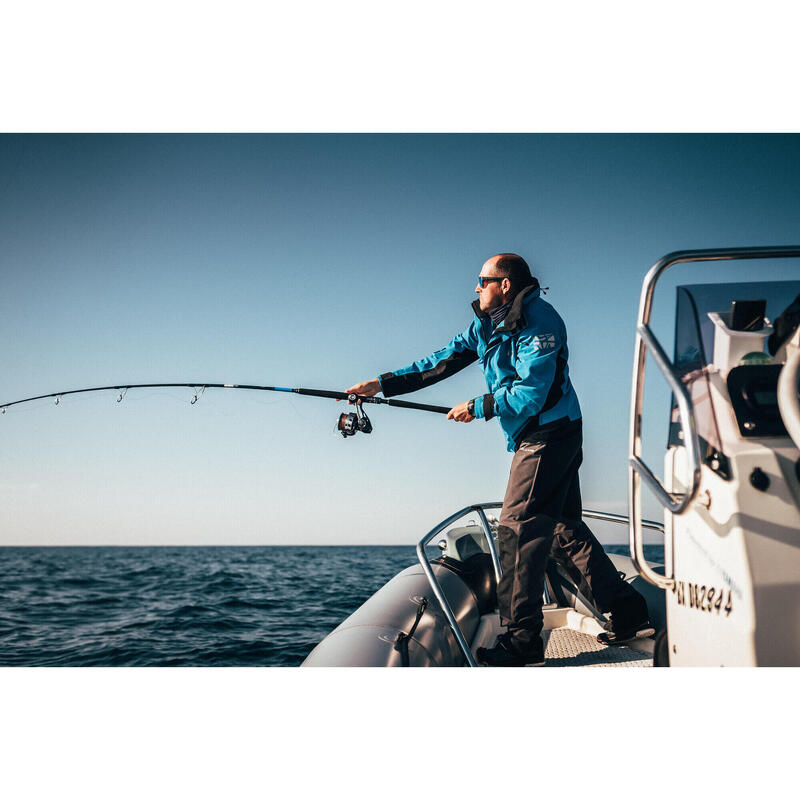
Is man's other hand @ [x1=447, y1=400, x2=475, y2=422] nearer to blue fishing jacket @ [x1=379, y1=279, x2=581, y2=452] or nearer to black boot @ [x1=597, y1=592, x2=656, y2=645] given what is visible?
blue fishing jacket @ [x1=379, y1=279, x2=581, y2=452]

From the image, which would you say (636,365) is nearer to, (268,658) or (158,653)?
(268,658)

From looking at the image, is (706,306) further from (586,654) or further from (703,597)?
(586,654)

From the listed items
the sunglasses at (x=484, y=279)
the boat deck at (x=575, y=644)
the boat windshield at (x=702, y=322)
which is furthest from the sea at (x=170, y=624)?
the boat windshield at (x=702, y=322)

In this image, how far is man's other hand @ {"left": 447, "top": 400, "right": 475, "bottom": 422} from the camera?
7.41ft

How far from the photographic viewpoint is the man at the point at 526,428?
2078mm

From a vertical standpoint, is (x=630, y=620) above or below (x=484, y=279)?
below

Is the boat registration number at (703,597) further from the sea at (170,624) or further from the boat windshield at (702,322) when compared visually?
the sea at (170,624)

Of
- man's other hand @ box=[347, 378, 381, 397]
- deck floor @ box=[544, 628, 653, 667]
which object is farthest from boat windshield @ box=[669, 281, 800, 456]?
man's other hand @ box=[347, 378, 381, 397]

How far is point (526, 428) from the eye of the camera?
2.16 meters

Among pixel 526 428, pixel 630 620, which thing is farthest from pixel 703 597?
pixel 630 620

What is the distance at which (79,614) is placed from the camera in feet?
28.3

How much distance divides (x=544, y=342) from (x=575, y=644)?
4.52 ft

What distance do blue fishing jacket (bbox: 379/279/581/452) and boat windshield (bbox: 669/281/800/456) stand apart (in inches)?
18.2

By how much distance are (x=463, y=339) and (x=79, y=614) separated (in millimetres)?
8471
